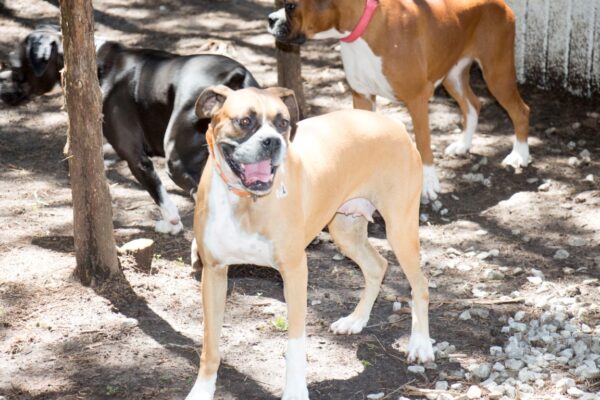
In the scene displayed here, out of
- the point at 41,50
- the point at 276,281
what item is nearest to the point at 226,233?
the point at 276,281

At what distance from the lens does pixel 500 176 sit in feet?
25.0

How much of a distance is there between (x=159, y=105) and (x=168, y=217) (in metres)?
0.80

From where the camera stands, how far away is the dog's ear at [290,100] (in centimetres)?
428

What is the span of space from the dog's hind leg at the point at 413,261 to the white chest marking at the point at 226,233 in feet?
2.64

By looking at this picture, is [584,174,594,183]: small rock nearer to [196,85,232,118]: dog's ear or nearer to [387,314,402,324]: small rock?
[387,314,402,324]: small rock

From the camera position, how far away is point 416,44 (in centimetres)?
707

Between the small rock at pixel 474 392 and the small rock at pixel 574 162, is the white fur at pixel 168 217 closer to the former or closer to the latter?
the small rock at pixel 474 392

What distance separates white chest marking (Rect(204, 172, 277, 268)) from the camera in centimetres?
424

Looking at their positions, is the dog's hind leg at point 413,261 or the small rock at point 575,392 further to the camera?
the dog's hind leg at point 413,261

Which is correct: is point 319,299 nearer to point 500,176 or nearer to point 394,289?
point 394,289

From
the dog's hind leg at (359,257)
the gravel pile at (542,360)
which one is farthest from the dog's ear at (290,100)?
the gravel pile at (542,360)

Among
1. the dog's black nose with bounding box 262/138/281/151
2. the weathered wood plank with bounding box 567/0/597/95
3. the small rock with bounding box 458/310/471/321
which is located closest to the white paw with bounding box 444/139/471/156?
the weathered wood plank with bounding box 567/0/597/95

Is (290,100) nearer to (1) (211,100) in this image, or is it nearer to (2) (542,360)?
(1) (211,100)

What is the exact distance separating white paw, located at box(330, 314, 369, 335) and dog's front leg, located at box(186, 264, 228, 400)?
959 millimetres
